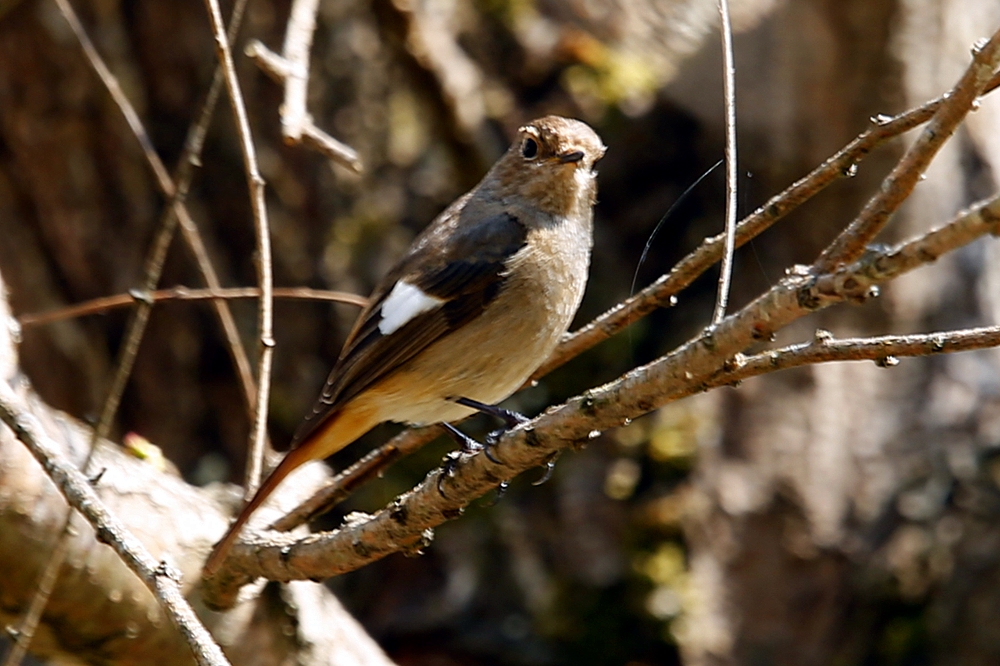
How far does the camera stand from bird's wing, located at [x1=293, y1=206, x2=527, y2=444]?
10.8 ft

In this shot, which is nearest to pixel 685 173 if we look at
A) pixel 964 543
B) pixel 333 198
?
pixel 333 198

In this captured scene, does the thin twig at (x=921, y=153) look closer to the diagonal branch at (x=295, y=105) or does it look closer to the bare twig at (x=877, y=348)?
the bare twig at (x=877, y=348)

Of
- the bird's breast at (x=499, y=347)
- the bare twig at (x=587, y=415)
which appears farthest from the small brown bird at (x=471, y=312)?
the bare twig at (x=587, y=415)

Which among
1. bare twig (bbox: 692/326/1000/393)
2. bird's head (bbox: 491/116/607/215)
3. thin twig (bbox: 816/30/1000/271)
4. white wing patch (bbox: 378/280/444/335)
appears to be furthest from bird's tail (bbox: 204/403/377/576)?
thin twig (bbox: 816/30/1000/271)

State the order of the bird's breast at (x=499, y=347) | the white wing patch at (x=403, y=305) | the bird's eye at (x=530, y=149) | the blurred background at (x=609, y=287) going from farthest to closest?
the blurred background at (x=609, y=287), the bird's eye at (x=530, y=149), the white wing patch at (x=403, y=305), the bird's breast at (x=499, y=347)

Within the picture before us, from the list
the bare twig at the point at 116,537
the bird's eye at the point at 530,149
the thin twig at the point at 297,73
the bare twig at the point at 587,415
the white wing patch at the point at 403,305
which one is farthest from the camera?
the bird's eye at the point at 530,149

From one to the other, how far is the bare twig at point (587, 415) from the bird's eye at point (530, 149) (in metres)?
1.55

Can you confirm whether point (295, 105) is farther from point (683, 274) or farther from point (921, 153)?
point (921, 153)

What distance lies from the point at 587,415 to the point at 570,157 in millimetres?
1683

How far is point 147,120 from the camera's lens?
486 cm

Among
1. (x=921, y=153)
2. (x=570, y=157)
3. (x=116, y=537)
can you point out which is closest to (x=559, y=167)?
(x=570, y=157)

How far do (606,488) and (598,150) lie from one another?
5.07ft

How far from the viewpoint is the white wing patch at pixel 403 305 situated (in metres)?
3.35

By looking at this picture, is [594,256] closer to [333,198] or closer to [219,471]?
[333,198]
